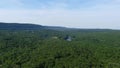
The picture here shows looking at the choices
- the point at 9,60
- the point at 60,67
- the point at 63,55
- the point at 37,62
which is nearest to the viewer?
the point at 60,67

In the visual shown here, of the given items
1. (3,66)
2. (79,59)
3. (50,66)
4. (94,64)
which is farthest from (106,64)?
(3,66)

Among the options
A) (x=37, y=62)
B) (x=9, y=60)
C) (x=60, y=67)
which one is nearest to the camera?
(x=60, y=67)

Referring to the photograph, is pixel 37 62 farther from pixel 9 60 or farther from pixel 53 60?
pixel 9 60

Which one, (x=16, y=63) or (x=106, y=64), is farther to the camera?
(x=16, y=63)

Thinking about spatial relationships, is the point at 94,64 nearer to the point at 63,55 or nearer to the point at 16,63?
the point at 63,55

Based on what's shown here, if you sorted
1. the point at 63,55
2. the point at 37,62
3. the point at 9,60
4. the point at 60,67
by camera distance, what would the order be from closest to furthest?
1. the point at 60,67
2. the point at 37,62
3. the point at 9,60
4. the point at 63,55

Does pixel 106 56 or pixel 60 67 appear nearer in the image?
pixel 60 67

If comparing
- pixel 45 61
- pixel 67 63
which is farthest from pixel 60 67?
pixel 45 61

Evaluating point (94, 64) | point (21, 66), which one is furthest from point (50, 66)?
point (94, 64)
